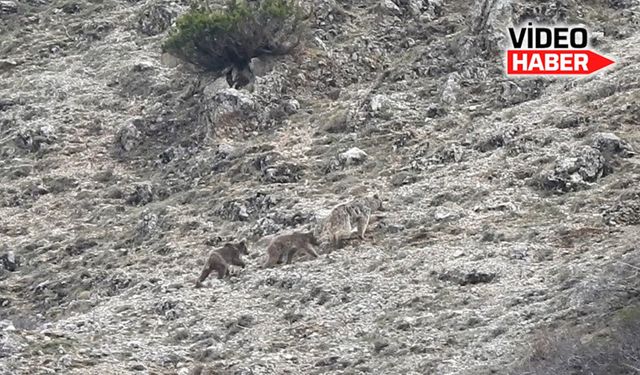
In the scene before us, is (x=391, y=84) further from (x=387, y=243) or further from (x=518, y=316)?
(x=518, y=316)

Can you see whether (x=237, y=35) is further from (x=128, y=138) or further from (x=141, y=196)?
(x=141, y=196)

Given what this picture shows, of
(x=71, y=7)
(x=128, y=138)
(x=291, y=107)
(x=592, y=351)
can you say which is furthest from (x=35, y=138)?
(x=592, y=351)

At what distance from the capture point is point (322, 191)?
21.0m

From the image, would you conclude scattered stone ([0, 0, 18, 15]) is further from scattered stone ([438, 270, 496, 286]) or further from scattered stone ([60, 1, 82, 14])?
scattered stone ([438, 270, 496, 286])

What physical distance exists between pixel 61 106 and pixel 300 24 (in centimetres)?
589

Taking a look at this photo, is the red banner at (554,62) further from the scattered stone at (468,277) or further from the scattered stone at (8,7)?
the scattered stone at (8,7)

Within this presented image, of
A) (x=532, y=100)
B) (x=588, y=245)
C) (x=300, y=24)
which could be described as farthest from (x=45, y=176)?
(x=588, y=245)

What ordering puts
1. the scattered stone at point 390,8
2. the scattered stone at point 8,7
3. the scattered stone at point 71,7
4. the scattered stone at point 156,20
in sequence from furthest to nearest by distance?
1. the scattered stone at point 8,7
2. the scattered stone at point 71,7
3. the scattered stone at point 156,20
4. the scattered stone at point 390,8

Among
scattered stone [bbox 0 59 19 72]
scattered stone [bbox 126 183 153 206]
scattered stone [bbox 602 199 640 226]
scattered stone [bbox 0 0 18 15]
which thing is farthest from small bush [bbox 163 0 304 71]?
scattered stone [bbox 602 199 640 226]

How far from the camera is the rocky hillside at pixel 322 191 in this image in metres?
15.3

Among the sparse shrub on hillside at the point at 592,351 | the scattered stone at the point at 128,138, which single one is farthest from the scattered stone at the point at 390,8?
the sparse shrub on hillside at the point at 592,351

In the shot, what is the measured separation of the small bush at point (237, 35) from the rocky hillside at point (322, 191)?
444 mm

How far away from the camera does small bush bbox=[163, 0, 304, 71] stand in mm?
25781

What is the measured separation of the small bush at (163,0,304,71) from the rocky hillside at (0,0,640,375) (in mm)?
444
